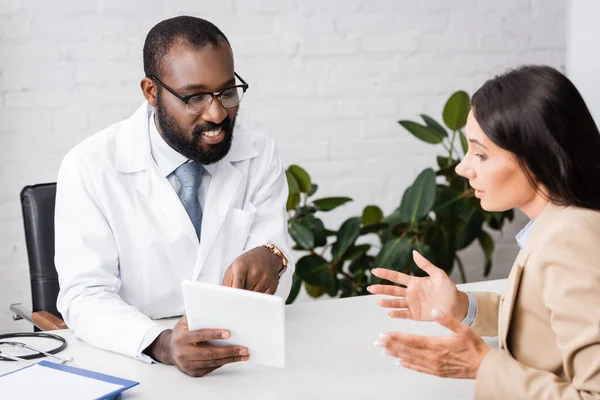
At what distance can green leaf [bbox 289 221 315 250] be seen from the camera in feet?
10.1

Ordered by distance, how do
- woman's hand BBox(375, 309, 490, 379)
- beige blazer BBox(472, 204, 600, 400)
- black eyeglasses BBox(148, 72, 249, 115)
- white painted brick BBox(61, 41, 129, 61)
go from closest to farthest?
beige blazer BBox(472, 204, 600, 400) → woman's hand BBox(375, 309, 490, 379) → black eyeglasses BBox(148, 72, 249, 115) → white painted brick BBox(61, 41, 129, 61)

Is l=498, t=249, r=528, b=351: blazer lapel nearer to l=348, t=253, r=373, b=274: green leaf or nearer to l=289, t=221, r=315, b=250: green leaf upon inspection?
l=289, t=221, r=315, b=250: green leaf

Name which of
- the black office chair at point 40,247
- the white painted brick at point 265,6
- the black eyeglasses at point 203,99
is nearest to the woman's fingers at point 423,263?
the black eyeglasses at point 203,99

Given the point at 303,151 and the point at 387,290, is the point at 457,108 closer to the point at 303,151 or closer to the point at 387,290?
the point at 303,151

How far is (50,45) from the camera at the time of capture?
3.08 meters

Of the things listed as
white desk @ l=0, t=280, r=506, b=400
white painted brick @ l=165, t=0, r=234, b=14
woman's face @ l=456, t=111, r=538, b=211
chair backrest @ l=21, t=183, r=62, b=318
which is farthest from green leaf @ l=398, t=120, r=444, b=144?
woman's face @ l=456, t=111, r=538, b=211

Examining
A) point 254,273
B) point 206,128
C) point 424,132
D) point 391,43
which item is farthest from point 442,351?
point 391,43

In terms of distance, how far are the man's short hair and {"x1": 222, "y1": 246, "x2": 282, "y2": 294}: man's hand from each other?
539mm

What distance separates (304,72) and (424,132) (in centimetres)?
61

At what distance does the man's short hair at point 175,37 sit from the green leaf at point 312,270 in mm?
1265

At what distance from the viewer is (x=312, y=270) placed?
3.14m

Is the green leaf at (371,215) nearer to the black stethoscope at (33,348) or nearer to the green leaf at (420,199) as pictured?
the green leaf at (420,199)

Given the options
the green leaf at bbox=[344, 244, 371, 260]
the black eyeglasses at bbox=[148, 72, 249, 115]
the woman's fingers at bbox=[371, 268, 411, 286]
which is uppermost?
the black eyeglasses at bbox=[148, 72, 249, 115]

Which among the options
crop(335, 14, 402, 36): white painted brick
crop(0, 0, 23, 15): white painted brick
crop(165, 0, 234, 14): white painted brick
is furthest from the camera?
crop(335, 14, 402, 36): white painted brick
